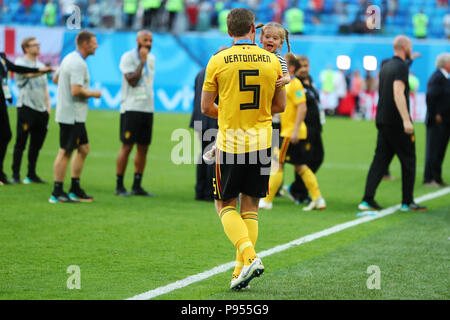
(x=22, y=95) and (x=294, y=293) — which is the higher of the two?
(x=22, y=95)

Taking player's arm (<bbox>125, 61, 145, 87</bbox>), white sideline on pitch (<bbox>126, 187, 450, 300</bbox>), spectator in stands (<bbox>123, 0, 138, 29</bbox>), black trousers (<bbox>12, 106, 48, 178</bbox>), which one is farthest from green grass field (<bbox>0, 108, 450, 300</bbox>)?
spectator in stands (<bbox>123, 0, 138, 29</bbox>)

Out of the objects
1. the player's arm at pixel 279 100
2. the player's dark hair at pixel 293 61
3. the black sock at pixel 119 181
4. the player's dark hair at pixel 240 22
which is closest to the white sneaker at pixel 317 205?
the player's dark hair at pixel 293 61

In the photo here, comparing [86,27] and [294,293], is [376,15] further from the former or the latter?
[86,27]

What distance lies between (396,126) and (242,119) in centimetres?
481

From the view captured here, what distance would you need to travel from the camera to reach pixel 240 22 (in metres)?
5.86

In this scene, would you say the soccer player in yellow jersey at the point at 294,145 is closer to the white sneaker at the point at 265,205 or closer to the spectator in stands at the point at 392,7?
the white sneaker at the point at 265,205

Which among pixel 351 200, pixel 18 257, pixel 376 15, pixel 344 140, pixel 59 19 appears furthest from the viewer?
pixel 59 19

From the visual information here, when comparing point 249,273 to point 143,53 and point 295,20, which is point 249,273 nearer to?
point 143,53

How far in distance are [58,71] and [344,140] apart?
1160cm

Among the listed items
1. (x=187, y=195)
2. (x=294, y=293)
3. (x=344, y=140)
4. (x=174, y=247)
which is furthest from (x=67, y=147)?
(x=344, y=140)

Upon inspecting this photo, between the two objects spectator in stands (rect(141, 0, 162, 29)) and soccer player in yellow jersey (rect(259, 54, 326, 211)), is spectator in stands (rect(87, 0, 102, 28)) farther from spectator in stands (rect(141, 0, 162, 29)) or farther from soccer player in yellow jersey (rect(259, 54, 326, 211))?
→ soccer player in yellow jersey (rect(259, 54, 326, 211))

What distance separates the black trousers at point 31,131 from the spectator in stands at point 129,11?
18706mm

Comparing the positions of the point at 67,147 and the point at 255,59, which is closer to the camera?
the point at 255,59

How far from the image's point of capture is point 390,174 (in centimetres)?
1465
